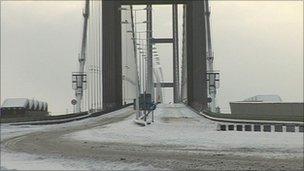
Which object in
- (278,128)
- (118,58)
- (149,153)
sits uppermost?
(118,58)

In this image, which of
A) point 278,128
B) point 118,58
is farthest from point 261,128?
point 118,58

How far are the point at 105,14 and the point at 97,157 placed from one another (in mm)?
62516

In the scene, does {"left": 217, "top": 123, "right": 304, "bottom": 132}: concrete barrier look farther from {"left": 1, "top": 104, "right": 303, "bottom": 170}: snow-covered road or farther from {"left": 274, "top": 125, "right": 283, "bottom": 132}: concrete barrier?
{"left": 1, "top": 104, "right": 303, "bottom": 170}: snow-covered road

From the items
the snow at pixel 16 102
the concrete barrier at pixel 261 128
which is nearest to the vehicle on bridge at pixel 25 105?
the snow at pixel 16 102

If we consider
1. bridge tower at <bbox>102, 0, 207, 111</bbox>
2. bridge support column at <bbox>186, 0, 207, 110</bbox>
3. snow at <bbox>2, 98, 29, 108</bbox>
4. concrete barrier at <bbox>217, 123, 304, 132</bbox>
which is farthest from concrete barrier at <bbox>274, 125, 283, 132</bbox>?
snow at <bbox>2, 98, 29, 108</bbox>

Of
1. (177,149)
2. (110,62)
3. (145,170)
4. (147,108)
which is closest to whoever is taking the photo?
(145,170)

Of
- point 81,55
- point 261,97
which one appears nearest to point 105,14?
point 81,55

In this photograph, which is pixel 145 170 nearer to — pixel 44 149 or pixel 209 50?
pixel 44 149

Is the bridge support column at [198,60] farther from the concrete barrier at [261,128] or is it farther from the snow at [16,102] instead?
the concrete barrier at [261,128]

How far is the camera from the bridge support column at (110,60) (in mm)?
76500

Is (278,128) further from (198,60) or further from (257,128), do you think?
(198,60)

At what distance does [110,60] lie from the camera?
77062 mm

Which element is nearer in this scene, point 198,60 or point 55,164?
point 55,164

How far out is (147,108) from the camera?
43.6m
